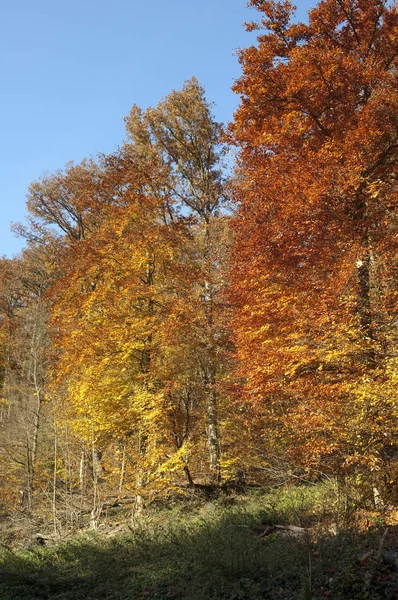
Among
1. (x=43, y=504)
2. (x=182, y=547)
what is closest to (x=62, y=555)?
(x=182, y=547)

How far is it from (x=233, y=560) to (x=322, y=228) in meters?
7.35

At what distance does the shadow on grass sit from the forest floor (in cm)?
2

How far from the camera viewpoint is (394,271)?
938 centimetres

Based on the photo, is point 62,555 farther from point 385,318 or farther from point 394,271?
point 394,271

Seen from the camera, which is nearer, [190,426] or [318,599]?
[318,599]

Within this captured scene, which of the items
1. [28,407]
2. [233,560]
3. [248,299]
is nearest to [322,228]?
[248,299]

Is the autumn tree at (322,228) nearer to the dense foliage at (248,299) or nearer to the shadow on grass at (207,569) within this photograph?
the dense foliage at (248,299)

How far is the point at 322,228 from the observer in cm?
1061

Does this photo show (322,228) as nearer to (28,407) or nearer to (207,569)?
(207,569)

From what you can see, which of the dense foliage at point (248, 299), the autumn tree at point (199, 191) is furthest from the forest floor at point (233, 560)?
the autumn tree at point (199, 191)

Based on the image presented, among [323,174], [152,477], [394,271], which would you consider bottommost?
[152,477]

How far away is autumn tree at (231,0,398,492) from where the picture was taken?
9117 mm

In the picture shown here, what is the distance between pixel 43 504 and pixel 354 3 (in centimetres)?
1811

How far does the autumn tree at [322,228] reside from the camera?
9117 millimetres
